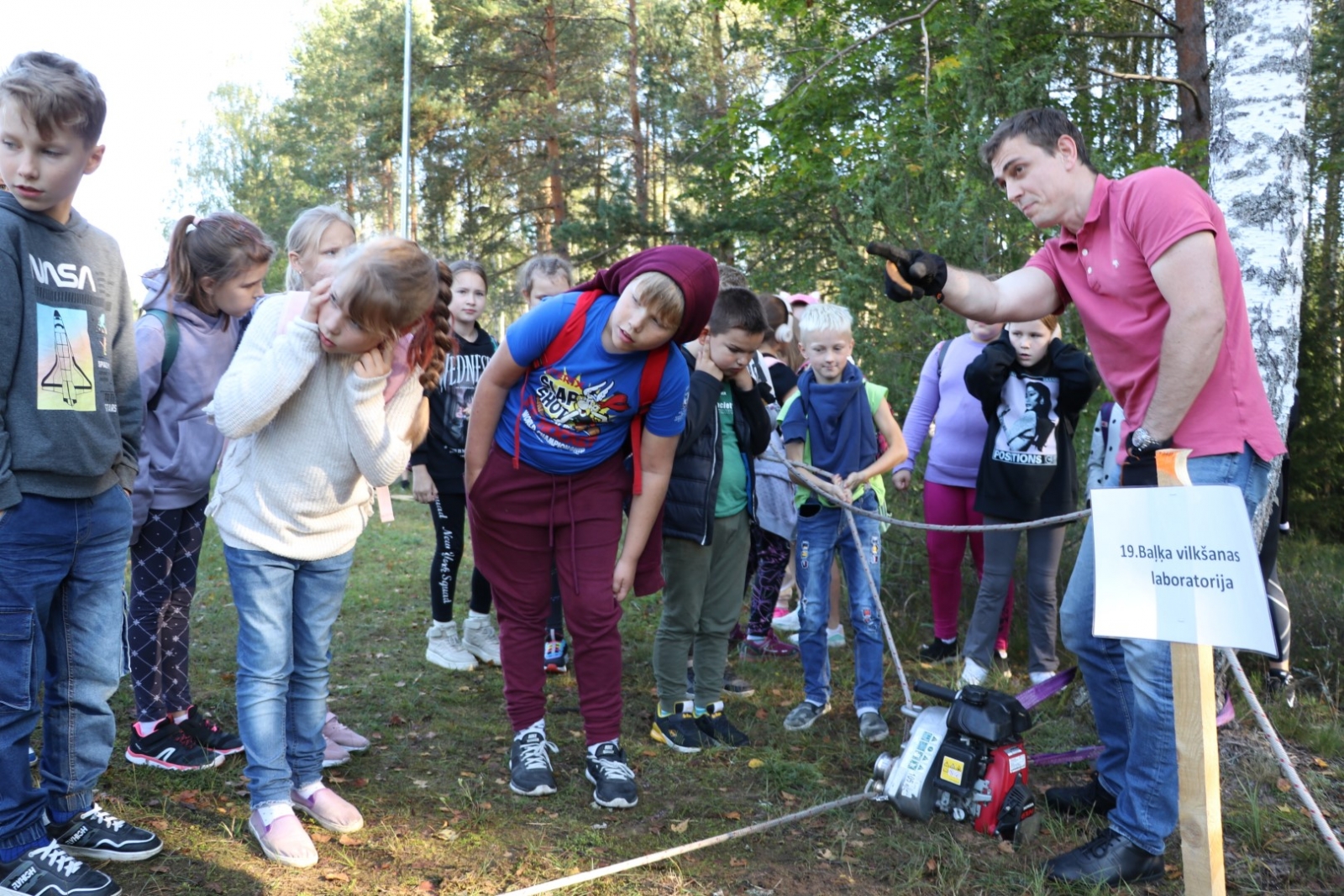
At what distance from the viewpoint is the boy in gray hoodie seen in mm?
2381

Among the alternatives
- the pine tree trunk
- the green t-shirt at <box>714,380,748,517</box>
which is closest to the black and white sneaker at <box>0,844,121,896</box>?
the green t-shirt at <box>714,380,748,517</box>

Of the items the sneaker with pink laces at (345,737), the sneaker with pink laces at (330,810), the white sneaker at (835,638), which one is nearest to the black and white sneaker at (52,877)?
the sneaker with pink laces at (330,810)

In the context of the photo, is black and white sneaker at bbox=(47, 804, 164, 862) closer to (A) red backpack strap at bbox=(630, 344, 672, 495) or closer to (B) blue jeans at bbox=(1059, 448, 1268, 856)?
(A) red backpack strap at bbox=(630, 344, 672, 495)

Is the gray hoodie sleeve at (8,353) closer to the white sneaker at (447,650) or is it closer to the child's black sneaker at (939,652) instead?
the white sneaker at (447,650)

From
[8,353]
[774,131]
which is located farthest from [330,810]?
[774,131]

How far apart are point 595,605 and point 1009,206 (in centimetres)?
354

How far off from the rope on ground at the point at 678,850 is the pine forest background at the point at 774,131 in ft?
10.3

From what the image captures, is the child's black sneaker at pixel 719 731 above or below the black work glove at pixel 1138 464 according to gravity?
below

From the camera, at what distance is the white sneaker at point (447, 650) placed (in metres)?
4.88

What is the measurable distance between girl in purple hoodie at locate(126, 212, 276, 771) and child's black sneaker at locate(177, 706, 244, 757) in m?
0.03

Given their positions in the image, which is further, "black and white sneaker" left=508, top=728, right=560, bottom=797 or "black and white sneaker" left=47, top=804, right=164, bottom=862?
"black and white sneaker" left=508, top=728, right=560, bottom=797

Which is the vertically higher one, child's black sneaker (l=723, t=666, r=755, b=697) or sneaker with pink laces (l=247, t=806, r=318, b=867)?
sneaker with pink laces (l=247, t=806, r=318, b=867)

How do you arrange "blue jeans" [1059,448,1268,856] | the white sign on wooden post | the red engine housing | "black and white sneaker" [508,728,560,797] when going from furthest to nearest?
"black and white sneaker" [508,728,560,797] → the red engine housing → "blue jeans" [1059,448,1268,856] → the white sign on wooden post

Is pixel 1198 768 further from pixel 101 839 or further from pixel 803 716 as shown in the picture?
pixel 101 839
